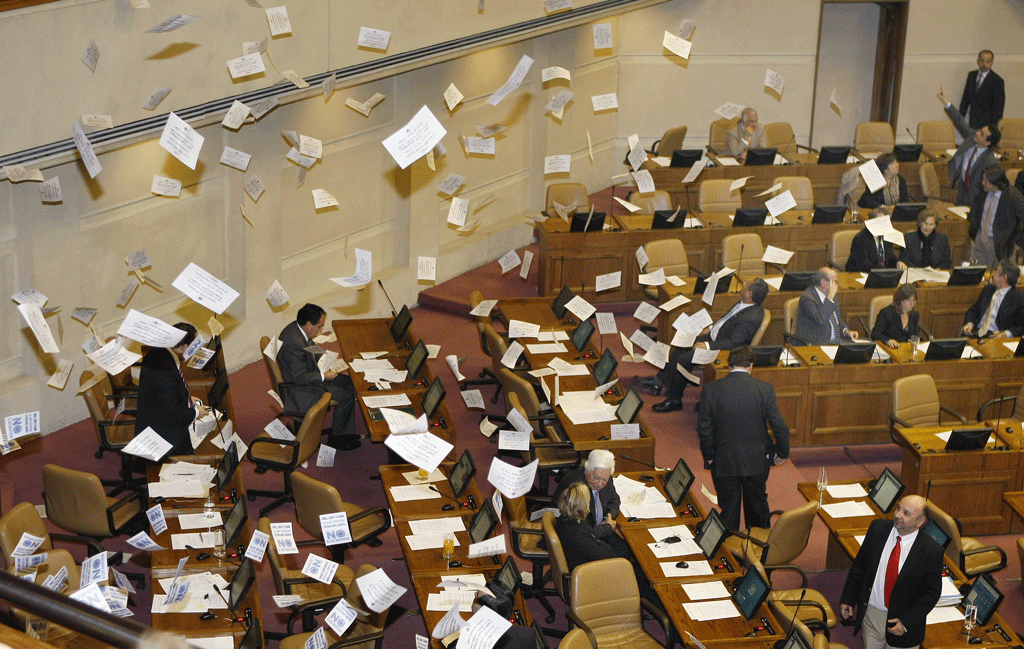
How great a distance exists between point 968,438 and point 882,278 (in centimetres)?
305

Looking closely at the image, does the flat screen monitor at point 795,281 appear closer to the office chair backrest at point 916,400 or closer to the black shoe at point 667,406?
the black shoe at point 667,406

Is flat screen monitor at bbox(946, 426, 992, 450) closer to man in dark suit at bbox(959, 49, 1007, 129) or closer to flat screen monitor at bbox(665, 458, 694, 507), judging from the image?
flat screen monitor at bbox(665, 458, 694, 507)

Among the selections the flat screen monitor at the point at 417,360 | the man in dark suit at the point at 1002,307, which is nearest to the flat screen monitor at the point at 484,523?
the flat screen monitor at the point at 417,360

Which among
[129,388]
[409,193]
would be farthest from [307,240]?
[129,388]

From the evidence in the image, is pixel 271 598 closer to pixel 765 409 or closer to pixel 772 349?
pixel 765 409

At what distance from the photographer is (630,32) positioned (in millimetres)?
16719

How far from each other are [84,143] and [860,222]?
29.1ft

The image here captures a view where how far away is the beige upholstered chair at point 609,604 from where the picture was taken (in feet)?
21.7

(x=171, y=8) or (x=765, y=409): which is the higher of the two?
(x=171, y=8)

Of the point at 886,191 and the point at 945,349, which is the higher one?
the point at 886,191

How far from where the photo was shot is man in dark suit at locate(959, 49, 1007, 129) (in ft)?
55.4

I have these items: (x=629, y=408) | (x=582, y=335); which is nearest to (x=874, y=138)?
(x=582, y=335)

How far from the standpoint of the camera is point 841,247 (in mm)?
12133

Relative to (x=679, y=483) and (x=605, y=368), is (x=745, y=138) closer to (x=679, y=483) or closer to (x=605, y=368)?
(x=605, y=368)
